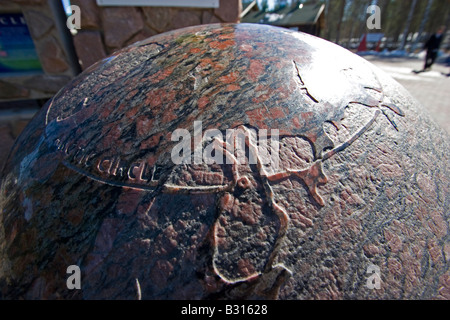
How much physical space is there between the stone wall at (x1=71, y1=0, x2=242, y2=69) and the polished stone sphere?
254 cm

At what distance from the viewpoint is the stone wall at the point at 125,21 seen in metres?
3.04

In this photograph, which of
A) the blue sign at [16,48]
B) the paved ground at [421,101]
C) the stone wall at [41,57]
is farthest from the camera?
the paved ground at [421,101]

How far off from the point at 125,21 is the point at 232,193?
3200 millimetres

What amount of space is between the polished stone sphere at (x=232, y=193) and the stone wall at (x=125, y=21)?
254 cm

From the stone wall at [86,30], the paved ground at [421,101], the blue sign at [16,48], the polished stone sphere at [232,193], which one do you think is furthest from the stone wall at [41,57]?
the polished stone sphere at [232,193]

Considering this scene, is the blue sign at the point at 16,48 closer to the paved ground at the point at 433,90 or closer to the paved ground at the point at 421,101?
the paved ground at the point at 421,101

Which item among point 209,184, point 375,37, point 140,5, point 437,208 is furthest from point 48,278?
point 375,37

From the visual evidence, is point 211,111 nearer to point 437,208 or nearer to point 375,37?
point 437,208

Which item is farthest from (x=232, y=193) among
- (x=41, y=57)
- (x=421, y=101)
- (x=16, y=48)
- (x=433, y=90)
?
(x=433, y=90)

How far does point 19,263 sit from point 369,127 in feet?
4.24

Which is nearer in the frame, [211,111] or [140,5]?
[211,111]

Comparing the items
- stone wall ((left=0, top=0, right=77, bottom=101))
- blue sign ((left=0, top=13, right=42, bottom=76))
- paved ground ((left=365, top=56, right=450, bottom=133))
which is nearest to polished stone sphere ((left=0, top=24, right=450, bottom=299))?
stone wall ((left=0, top=0, right=77, bottom=101))

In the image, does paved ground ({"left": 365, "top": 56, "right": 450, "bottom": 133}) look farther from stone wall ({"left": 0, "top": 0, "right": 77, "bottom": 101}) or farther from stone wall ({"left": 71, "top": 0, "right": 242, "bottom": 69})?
stone wall ({"left": 0, "top": 0, "right": 77, "bottom": 101})

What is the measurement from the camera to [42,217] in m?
0.85
